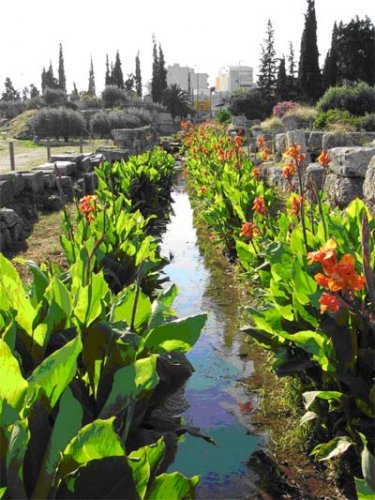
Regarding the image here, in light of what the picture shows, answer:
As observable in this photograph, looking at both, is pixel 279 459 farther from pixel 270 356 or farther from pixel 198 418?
pixel 270 356

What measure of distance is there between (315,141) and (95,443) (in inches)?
444

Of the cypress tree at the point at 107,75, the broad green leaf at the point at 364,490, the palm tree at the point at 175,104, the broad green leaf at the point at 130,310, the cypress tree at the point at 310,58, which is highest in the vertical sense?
→ the cypress tree at the point at 107,75

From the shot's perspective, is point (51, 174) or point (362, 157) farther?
point (51, 174)

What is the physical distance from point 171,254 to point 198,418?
4479 mm

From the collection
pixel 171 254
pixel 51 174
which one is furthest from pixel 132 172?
pixel 171 254

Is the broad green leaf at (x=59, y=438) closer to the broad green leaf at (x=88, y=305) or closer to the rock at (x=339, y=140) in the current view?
the broad green leaf at (x=88, y=305)

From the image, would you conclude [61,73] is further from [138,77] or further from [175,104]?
[175,104]

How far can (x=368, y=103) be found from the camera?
20234mm

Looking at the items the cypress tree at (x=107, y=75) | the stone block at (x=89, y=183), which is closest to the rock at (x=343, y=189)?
the stone block at (x=89, y=183)

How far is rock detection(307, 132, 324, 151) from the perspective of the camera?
11.8 metres

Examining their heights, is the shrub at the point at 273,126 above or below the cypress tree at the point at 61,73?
below

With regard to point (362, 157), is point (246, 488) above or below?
below

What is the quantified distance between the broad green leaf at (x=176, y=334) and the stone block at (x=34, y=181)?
7.41m

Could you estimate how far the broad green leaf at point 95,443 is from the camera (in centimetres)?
142
